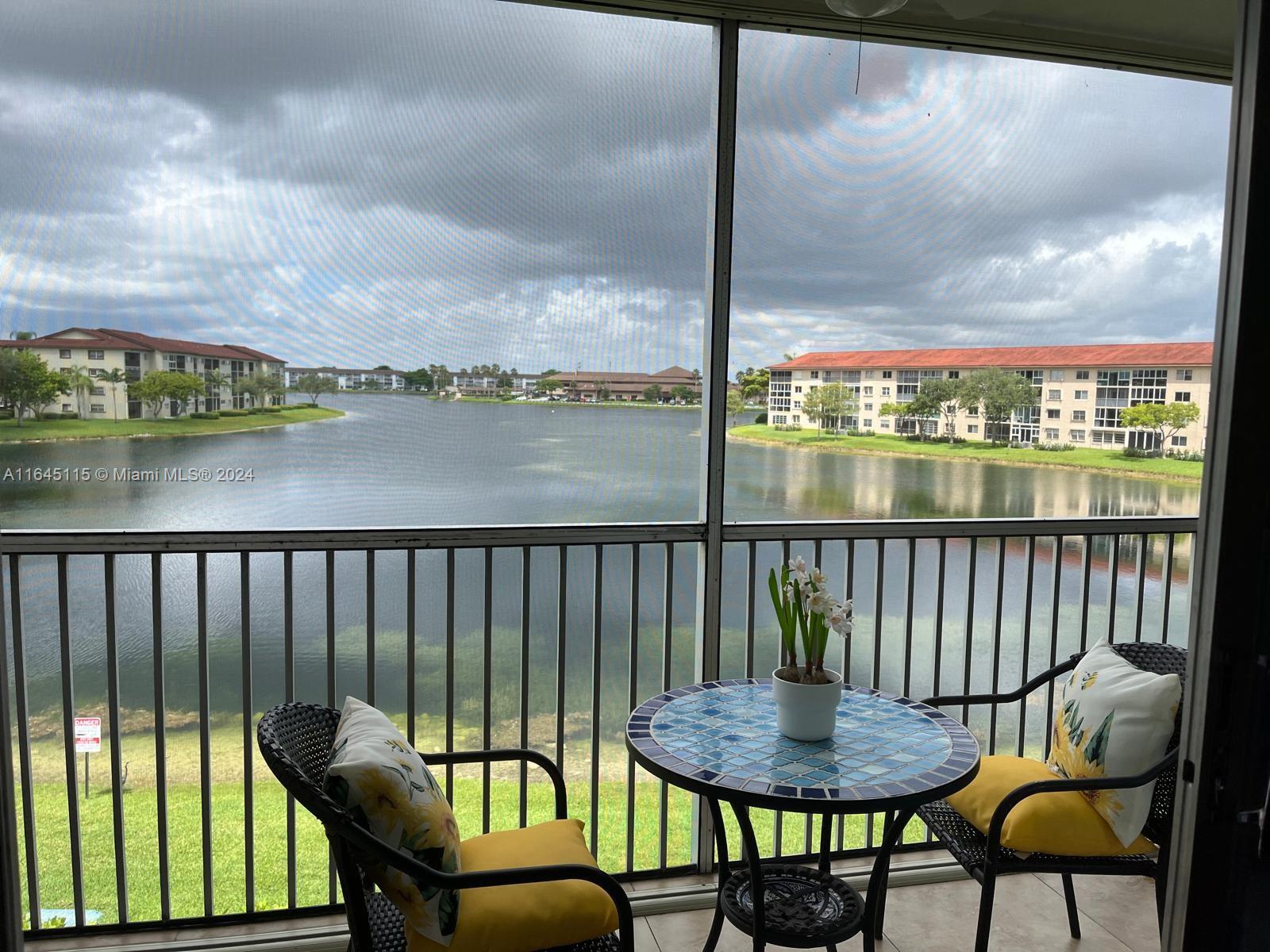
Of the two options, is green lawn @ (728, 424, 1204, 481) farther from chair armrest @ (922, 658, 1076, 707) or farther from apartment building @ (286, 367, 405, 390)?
apartment building @ (286, 367, 405, 390)

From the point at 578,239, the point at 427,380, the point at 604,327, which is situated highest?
the point at 578,239

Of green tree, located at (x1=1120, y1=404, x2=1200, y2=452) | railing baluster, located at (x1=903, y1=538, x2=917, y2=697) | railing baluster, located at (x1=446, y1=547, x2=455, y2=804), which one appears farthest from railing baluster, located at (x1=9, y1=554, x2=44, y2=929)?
green tree, located at (x1=1120, y1=404, x2=1200, y2=452)

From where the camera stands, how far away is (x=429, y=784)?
5.87ft

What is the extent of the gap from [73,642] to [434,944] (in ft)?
5.28

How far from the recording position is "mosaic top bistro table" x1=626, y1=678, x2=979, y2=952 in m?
1.80

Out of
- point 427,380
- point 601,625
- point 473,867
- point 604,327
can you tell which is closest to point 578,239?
point 604,327

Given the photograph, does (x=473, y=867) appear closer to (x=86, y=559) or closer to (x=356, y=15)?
(x=86, y=559)

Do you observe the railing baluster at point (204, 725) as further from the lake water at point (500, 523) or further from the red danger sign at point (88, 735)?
the red danger sign at point (88, 735)

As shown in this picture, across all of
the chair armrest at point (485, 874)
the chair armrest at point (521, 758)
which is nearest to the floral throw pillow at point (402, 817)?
the chair armrest at point (485, 874)

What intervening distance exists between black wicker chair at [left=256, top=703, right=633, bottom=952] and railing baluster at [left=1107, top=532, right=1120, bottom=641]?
7.77 feet

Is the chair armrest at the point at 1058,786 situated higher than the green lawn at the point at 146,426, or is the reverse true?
the green lawn at the point at 146,426

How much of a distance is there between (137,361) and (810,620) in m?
2.56

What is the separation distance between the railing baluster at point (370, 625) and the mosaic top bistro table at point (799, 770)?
92 centimetres

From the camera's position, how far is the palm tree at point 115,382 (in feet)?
9.66
